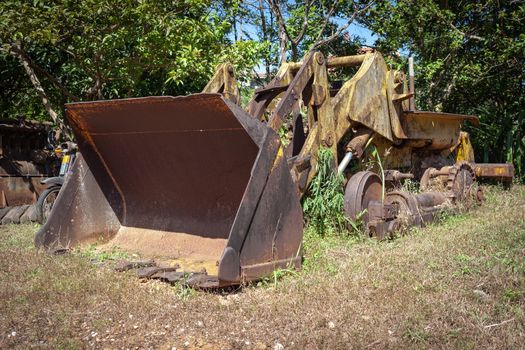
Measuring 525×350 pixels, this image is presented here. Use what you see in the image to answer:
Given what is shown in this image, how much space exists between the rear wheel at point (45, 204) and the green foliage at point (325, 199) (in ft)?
13.2

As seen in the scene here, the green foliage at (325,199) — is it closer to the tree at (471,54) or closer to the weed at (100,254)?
the weed at (100,254)

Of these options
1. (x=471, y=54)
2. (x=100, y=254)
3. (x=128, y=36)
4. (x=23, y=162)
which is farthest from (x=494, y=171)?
(x=23, y=162)

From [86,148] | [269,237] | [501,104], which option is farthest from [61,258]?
[501,104]

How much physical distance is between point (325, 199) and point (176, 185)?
4.82 ft

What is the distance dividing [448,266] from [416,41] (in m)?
7.81

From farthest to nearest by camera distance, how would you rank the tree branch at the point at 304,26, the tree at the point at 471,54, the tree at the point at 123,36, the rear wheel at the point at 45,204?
the tree branch at the point at 304,26 < the tree at the point at 471,54 < the tree at the point at 123,36 < the rear wheel at the point at 45,204

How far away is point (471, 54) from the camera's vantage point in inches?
429

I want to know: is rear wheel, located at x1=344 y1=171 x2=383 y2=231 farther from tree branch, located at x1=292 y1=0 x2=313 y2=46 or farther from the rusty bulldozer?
tree branch, located at x1=292 y1=0 x2=313 y2=46

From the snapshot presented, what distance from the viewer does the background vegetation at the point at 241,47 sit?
8180mm

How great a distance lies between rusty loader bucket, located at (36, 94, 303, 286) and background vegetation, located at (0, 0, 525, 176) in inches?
125

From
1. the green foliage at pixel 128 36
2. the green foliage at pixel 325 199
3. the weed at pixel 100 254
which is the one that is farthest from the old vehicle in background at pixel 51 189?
the green foliage at pixel 325 199

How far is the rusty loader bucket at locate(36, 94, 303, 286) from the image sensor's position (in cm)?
398

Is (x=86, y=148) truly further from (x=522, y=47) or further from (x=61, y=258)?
(x=522, y=47)

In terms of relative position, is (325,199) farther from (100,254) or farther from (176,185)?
(100,254)
